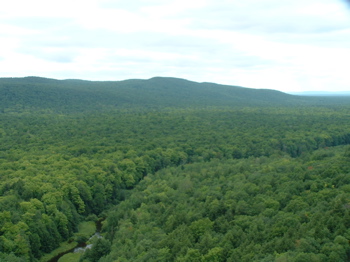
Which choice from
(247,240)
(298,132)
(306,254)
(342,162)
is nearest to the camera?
(306,254)

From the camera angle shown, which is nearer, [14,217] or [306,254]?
[306,254]

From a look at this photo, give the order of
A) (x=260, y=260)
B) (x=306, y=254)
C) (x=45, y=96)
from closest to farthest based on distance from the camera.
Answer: (x=306, y=254), (x=260, y=260), (x=45, y=96)

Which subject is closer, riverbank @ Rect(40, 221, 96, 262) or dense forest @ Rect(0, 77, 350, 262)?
dense forest @ Rect(0, 77, 350, 262)

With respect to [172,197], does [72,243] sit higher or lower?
lower

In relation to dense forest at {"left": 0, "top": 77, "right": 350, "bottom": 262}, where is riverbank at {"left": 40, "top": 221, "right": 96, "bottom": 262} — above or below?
below

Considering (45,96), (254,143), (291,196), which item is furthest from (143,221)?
(45,96)

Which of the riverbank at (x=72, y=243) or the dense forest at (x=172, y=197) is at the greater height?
the dense forest at (x=172, y=197)

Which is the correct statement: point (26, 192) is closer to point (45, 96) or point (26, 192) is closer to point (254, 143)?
point (254, 143)

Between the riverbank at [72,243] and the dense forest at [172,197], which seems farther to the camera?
the riverbank at [72,243]

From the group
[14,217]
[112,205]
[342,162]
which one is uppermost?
[342,162]

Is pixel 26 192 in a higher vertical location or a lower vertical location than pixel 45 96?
lower

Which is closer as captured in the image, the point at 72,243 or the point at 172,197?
the point at 72,243
